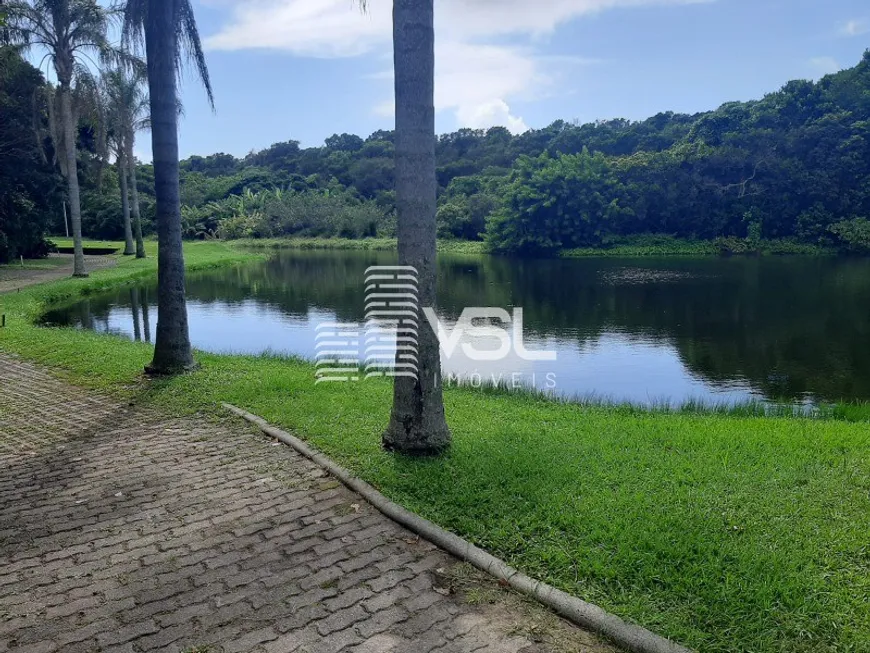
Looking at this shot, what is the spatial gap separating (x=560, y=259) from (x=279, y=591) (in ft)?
123

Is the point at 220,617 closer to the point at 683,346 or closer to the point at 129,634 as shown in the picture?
the point at 129,634

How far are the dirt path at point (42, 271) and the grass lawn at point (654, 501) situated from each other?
15881 millimetres

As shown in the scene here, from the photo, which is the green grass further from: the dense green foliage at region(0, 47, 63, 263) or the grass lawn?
the grass lawn

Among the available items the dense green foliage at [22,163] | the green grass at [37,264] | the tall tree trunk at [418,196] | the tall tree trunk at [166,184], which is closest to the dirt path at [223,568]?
the tall tree trunk at [418,196]

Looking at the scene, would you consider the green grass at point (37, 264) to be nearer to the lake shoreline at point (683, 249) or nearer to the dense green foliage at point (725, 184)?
the lake shoreline at point (683, 249)

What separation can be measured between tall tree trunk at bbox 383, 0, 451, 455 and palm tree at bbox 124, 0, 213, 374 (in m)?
3.84

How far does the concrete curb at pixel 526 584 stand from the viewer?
272 centimetres

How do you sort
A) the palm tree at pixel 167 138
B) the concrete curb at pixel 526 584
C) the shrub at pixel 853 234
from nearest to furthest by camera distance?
1. the concrete curb at pixel 526 584
2. the palm tree at pixel 167 138
3. the shrub at pixel 853 234

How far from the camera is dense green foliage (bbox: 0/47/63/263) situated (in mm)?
20797

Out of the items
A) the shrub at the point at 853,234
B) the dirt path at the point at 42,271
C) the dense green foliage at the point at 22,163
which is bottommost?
the dirt path at the point at 42,271

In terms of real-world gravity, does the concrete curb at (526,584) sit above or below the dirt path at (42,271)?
below

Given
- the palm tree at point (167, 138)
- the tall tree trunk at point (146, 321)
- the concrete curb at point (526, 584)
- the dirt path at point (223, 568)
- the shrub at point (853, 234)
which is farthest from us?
the shrub at point (853, 234)

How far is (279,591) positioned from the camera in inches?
124

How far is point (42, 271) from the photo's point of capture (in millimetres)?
23359
